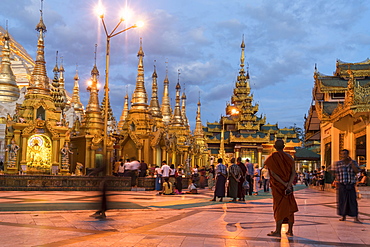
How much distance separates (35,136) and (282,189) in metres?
18.8

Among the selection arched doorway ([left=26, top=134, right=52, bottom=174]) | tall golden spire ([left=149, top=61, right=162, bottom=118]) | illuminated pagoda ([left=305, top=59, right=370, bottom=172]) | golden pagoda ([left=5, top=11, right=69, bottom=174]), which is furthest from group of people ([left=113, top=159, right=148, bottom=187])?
tall golden spire ([left=149, top=61, right=162, bottom=118])

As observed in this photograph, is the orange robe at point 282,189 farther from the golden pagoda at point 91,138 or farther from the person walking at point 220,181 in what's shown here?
the golden pagoda at point 91,138

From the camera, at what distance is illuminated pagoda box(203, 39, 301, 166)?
213 feet

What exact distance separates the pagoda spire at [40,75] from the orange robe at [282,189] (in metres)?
21.3

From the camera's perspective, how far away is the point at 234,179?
51.3 ft

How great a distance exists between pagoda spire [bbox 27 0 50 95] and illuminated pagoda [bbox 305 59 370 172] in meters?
16.6

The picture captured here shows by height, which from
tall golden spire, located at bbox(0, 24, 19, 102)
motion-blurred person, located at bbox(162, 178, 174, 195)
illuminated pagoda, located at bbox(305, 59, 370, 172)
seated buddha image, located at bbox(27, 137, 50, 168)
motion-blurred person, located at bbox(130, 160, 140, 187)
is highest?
tall golden spire, located at bbox(0, 24, 19, 102)

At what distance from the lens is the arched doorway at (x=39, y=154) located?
2353 cm

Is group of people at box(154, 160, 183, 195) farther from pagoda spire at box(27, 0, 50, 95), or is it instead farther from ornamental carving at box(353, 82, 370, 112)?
pagoda spire at box(27, 0, 50, 95)

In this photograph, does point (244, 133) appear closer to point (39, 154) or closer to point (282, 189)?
point (39, 154)

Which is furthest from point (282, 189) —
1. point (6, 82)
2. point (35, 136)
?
point (6, 82)

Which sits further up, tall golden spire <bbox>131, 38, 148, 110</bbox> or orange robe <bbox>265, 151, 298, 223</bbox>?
tall golden spire <bbox>131, 38, 148, 110</bbox>

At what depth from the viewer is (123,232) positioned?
794cm

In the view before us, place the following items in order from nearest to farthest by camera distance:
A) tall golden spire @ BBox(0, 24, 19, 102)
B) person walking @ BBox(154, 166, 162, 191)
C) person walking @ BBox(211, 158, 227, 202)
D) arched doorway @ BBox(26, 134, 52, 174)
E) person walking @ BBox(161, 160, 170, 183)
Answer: person walking @ BBox(211, 158, 227, 202) < person walking @ BBox(161, 160, 170, 183) < person walking @ BBox(154, 166, 162, 191) < arched doorway @ BBox(26, 134, 52, 174) < tall golden spire @ BBox(0, 24, 19, 102)
